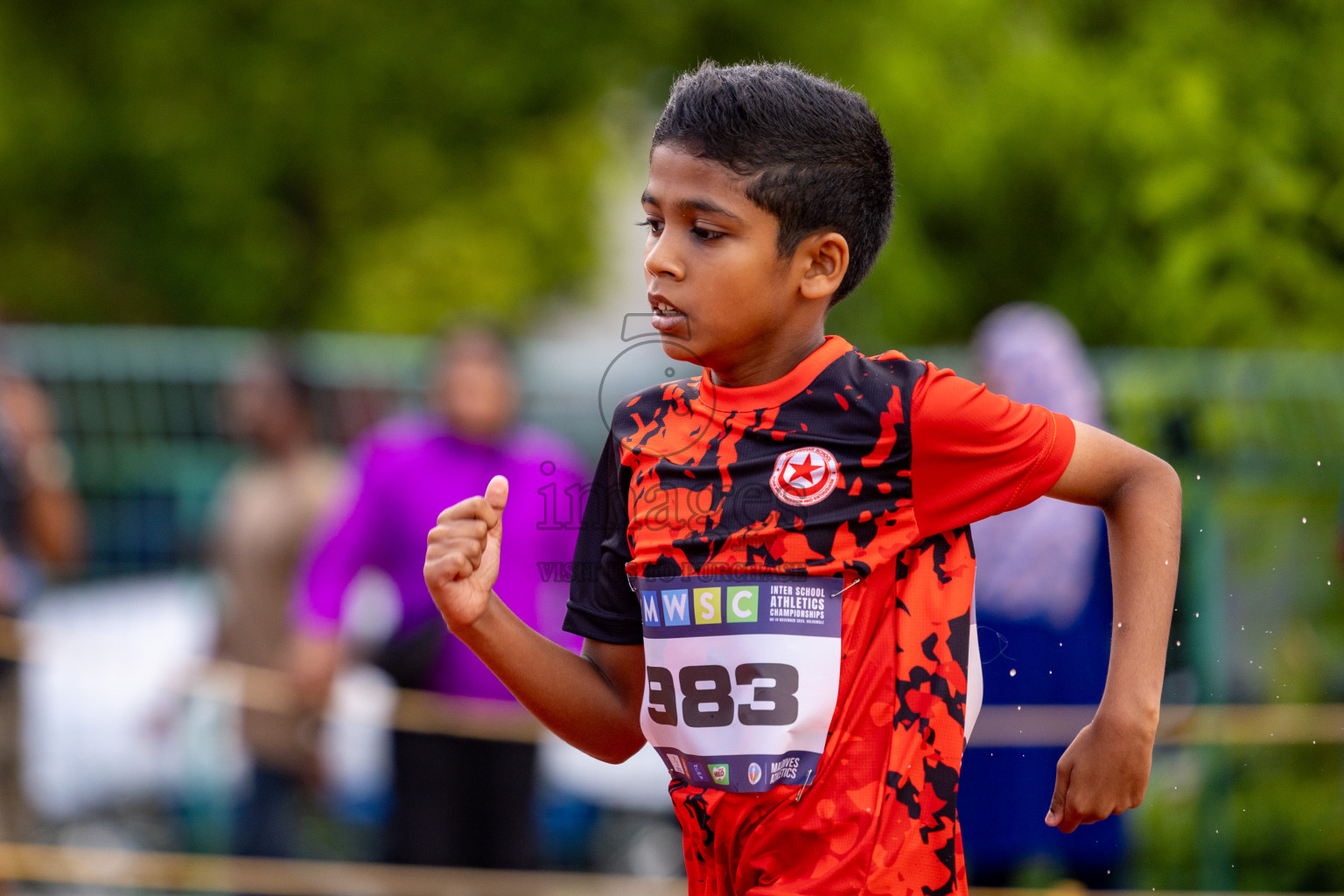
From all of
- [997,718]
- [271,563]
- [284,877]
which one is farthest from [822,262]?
[284,877]

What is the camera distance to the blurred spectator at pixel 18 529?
16.6 feet

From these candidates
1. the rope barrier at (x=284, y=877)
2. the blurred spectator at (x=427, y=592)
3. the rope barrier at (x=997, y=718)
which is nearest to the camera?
the rope barrier at (x=997, y=718)

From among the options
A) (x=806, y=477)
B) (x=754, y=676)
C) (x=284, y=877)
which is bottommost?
(x=284, y=877)

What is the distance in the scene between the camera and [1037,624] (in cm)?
320

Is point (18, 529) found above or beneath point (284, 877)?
above

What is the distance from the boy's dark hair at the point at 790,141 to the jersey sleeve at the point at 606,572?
37 cm

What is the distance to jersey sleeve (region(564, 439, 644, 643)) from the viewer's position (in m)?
1.82

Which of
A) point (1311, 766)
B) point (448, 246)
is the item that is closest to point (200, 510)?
point (1311, 766)

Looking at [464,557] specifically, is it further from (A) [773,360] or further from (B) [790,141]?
(B) [790,141]

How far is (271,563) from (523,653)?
3512mm

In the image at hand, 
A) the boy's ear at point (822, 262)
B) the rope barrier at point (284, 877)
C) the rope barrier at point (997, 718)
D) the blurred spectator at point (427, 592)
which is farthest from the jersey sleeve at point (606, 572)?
the rope barrier at point (284, 877)

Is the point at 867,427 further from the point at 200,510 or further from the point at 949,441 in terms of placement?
the point at 200,510

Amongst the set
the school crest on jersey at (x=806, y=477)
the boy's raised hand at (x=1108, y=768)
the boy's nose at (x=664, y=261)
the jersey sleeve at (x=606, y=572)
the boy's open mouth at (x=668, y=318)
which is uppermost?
the boy's nose at (x=664, y=261)

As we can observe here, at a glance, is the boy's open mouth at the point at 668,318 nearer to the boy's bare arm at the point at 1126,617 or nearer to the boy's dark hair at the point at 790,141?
the boy's dark hair at the point at 790,141
